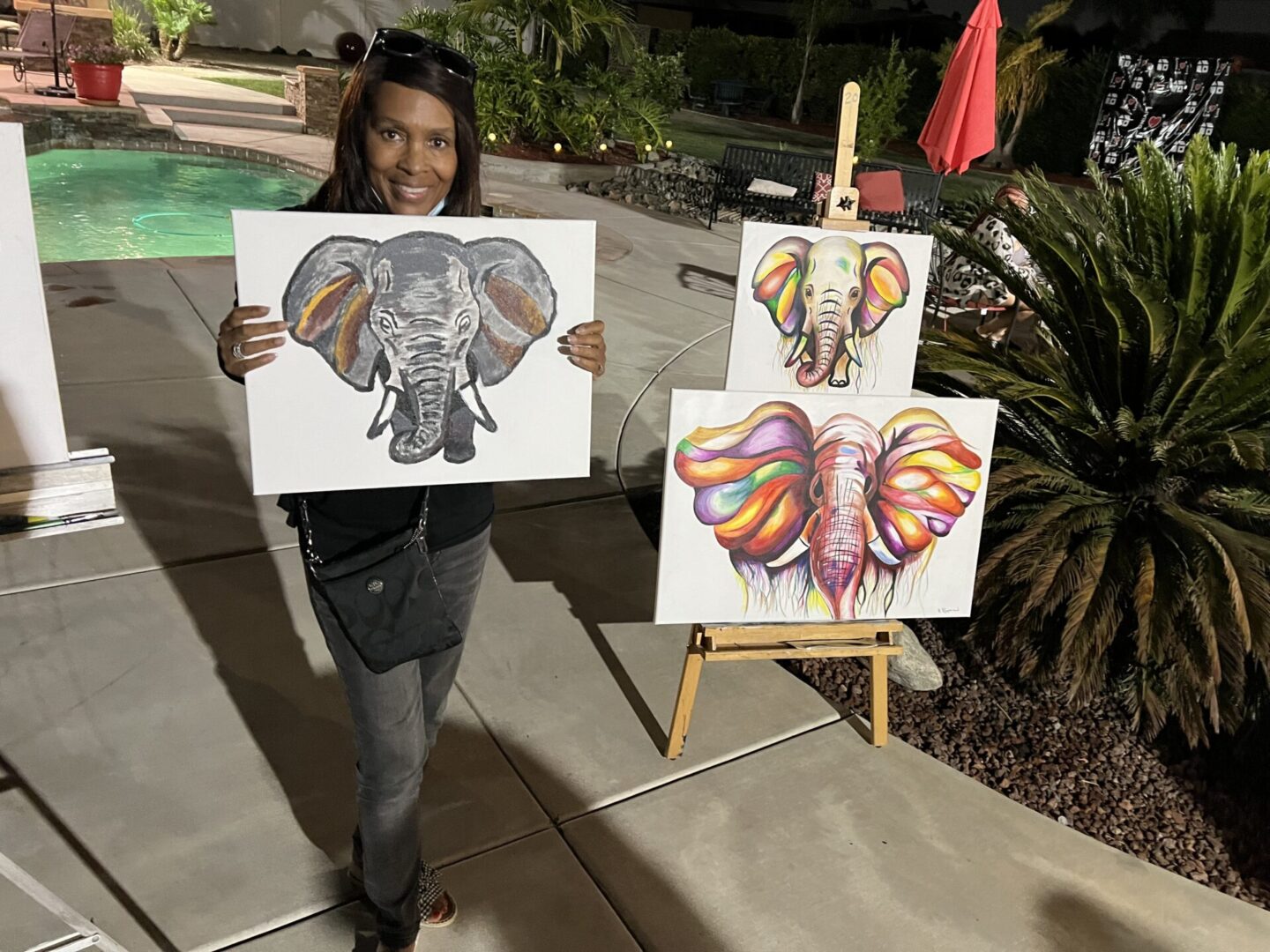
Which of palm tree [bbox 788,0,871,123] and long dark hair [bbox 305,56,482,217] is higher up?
palm tree [bbox 788,0,871,123]

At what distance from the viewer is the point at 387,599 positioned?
1874 mm

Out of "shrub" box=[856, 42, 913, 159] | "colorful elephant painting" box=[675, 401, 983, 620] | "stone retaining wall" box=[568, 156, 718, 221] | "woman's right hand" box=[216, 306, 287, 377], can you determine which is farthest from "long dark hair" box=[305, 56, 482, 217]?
"shrub" box=[856, 42, 913, 159]

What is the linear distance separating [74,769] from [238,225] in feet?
6.17

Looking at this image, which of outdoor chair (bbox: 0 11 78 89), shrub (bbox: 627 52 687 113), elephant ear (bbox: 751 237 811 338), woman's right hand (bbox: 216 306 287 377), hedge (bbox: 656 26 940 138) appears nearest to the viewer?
woman's right hand (bbox: 216 306 287 377)

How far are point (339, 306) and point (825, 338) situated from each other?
82.4 inches

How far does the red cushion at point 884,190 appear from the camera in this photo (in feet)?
26.7

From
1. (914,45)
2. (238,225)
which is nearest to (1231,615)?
(238,225)

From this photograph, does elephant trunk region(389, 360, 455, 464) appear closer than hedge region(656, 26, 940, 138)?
Yes

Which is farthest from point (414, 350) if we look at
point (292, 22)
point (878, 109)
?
point (292, 22)

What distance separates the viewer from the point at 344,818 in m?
2.70

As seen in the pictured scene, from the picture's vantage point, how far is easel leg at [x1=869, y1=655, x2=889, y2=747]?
3118 mm

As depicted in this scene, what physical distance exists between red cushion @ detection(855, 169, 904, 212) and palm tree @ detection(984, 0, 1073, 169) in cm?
1554

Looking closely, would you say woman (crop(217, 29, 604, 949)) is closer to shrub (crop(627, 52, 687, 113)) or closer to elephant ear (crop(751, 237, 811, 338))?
elephant ear (crop(751, 237, 811, 338))

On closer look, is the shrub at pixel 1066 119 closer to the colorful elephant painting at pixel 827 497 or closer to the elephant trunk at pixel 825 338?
the elephant trunk at pixel 825 338
